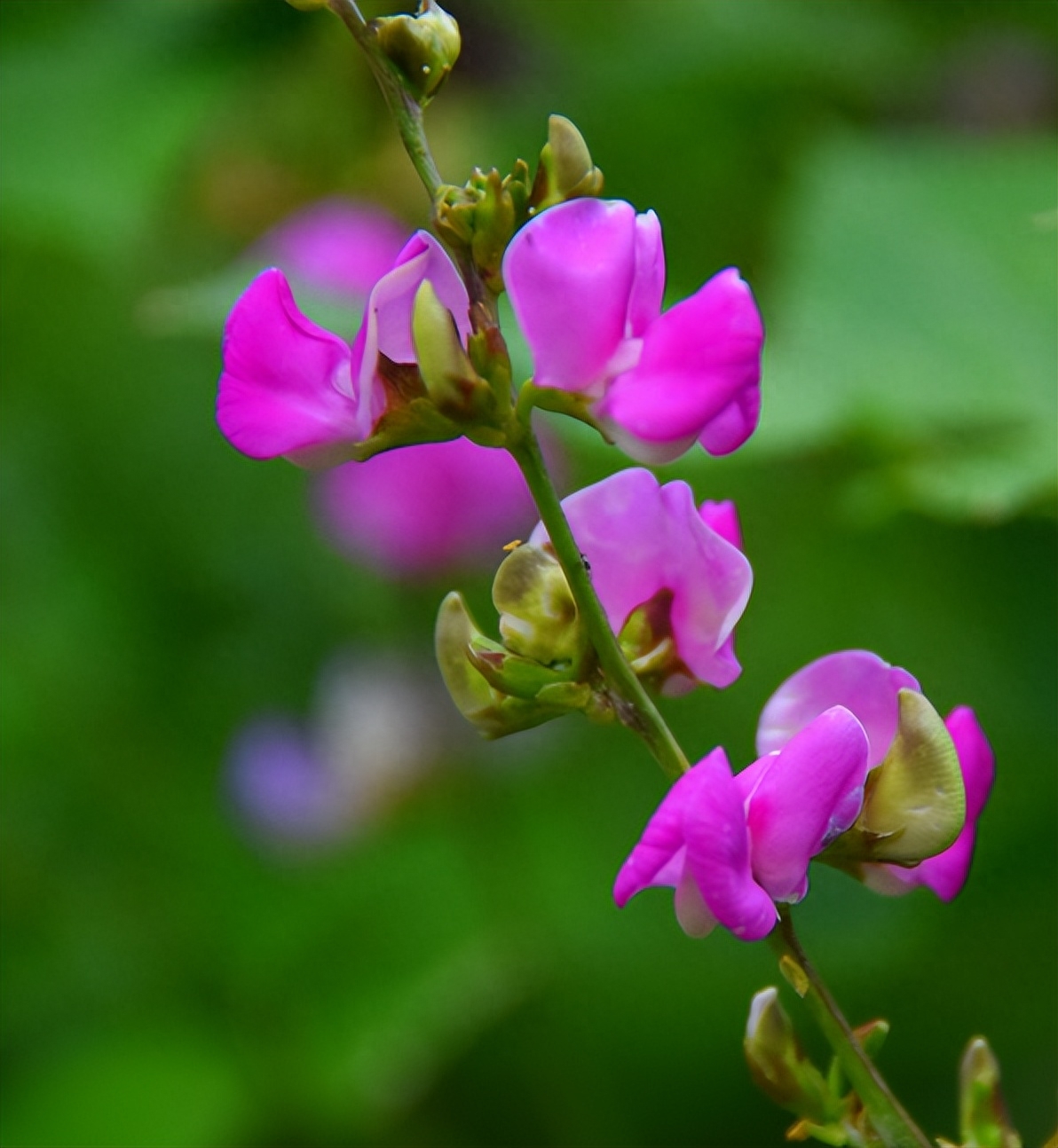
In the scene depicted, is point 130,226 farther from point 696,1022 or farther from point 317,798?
point 696,1022

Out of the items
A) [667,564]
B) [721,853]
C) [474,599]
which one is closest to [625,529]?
[667,564]

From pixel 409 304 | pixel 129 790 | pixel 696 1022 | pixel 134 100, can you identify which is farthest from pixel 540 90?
pixel 409 304

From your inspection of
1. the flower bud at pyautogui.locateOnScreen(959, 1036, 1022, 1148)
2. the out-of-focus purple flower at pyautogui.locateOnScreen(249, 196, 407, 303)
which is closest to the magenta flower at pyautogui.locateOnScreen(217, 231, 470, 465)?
the flower bud at pyautogui.locateOnScreen(959, 1036, 1022, 1148)

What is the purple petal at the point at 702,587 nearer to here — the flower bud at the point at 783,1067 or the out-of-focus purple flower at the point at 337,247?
the flower bud at the point at 783,1067

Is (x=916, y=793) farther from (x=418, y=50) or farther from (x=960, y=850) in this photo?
(x=418, y=50)

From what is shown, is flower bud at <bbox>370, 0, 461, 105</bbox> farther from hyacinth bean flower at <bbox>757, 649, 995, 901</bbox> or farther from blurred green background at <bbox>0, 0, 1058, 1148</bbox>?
blurred green background at <bbox>0, 0, 1058, 1148</bbox>
